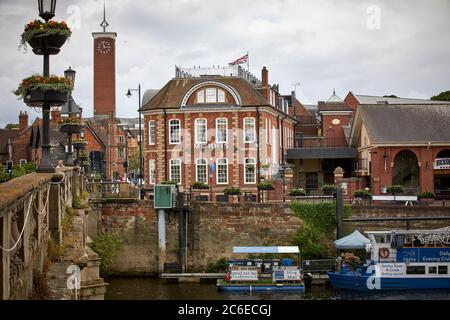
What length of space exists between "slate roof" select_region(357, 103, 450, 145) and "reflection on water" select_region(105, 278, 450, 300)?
56.8 feet

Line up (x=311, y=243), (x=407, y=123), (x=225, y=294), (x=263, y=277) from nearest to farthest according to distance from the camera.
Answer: (x=225, y=294)
(x=263, y=277)
(x=311, y=243)
(x=407, y=123)

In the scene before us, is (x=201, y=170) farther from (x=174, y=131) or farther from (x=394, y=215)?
(x=394, y=215)

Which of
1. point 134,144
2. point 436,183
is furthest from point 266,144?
point 134,144

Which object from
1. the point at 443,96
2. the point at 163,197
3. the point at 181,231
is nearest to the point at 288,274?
the point at 181,231

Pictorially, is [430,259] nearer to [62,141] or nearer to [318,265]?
[318,265]

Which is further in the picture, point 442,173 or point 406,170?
point 406,170

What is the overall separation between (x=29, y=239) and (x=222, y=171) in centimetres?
4237

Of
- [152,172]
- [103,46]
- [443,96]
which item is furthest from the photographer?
[103,46]

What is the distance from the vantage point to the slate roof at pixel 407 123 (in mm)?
51375

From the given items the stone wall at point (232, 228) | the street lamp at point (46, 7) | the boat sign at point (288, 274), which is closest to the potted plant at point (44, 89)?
the street lamp at point (46, 7)

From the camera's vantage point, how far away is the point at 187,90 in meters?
52.4

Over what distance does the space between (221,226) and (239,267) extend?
421 cm

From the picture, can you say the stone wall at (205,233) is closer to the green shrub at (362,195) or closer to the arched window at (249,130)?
the green shrub at (362,195)

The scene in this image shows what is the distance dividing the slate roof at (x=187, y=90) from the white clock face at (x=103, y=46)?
36473 millimetres
